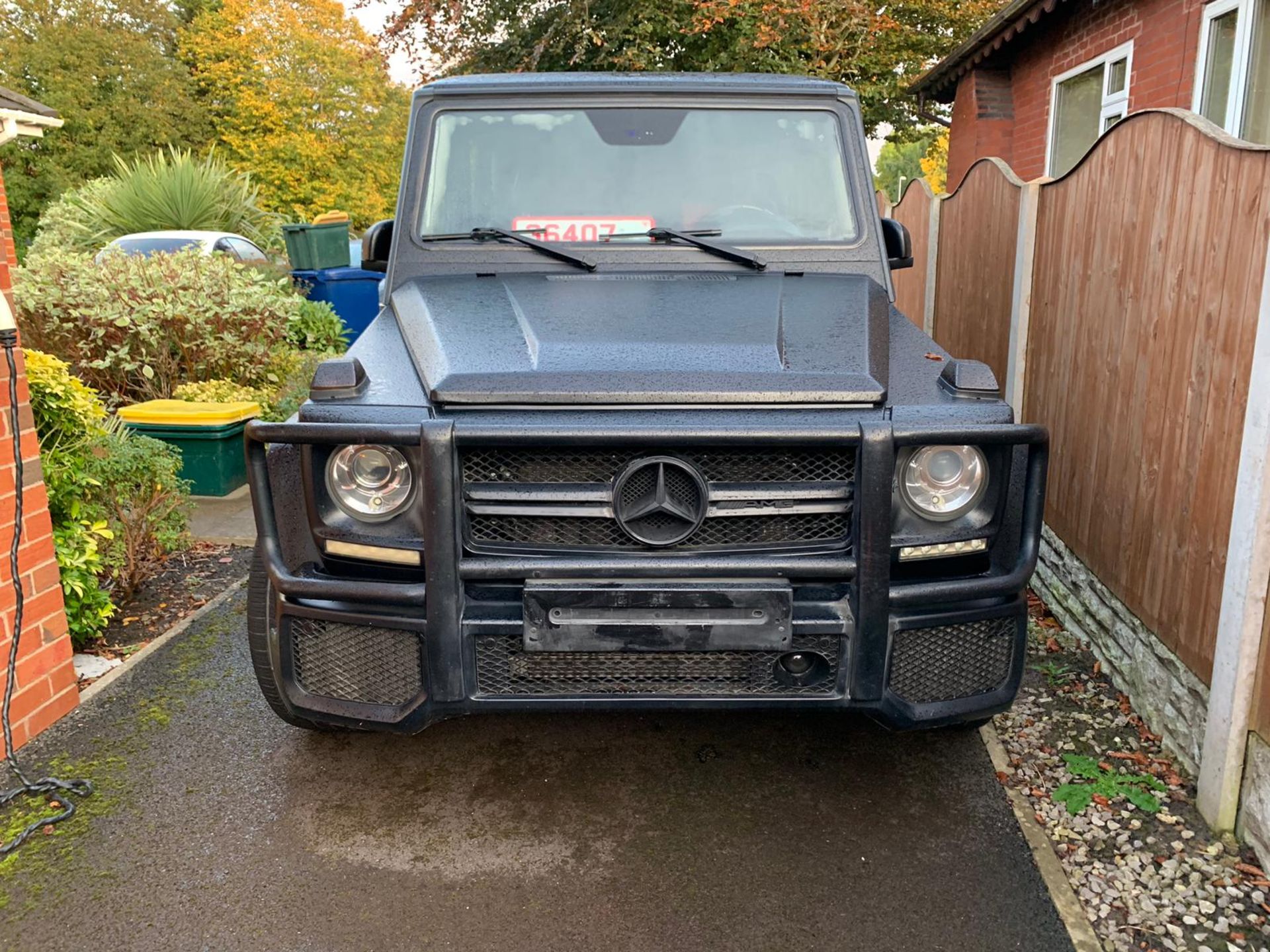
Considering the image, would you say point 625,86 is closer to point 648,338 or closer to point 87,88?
point 648,338

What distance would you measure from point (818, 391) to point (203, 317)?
5.83 meters

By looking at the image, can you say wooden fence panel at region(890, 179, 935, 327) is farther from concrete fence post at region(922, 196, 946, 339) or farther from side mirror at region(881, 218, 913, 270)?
side mirror at region(881, 218, 913, 270)

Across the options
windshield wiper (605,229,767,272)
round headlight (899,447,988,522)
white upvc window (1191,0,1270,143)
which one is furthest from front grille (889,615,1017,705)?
white upvc window (1191,0,1270,143)

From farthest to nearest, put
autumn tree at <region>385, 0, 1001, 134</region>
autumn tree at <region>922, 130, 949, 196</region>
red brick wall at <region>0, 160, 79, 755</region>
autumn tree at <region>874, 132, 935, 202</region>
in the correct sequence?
autumn tree at <region>874, 132, 935, 202</region>, autumn tree at <region>922, 130, 949, 196</region>, autumn tree at <region>385, 0, 1001, 134</region>, red brick wall at <region>0, 160, 79, 755</region>

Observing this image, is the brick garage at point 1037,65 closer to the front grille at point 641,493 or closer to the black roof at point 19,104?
the front grille at point 641,493

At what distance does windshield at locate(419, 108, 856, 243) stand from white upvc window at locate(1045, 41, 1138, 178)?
5.80 metres

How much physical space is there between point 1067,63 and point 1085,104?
44cm

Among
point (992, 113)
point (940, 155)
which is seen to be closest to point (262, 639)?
point (992, 113)

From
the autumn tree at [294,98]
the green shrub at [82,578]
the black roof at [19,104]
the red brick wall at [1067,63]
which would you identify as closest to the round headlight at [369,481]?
the green shrub at [82,578]

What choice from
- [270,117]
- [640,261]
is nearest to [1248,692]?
[640,261]

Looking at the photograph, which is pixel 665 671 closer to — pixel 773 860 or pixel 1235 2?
pixel 773 860

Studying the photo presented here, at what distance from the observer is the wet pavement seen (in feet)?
8.44

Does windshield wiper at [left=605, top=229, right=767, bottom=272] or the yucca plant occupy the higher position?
the yucca plant

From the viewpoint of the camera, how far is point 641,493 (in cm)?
260
